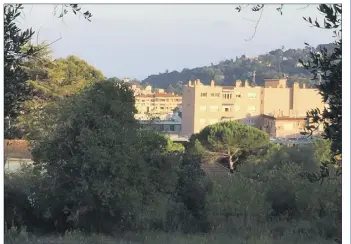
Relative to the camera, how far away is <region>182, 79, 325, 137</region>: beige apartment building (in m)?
3.43

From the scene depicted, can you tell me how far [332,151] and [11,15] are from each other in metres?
1.36

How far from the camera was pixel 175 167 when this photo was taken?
5.20 m

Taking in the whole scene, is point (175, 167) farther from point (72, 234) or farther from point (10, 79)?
point (10, 79)

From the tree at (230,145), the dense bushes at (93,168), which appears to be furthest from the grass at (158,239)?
the tree at (230,145)

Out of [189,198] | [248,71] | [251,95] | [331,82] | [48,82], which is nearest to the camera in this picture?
[331,82]

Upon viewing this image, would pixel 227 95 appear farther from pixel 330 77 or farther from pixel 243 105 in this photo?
pixel 330 77

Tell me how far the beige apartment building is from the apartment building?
0.09 m

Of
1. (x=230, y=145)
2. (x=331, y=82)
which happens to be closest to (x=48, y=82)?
(x=331, y=82)

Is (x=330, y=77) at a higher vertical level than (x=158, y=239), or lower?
higher

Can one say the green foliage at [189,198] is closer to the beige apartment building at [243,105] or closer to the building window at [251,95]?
the beige apartment building at [243,105]

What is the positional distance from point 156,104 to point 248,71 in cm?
119

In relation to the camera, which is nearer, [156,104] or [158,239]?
[158,239]

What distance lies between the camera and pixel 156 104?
13.8 ft

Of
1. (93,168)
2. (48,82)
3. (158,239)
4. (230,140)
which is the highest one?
(48,82)
